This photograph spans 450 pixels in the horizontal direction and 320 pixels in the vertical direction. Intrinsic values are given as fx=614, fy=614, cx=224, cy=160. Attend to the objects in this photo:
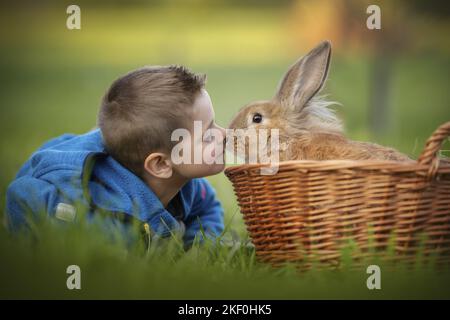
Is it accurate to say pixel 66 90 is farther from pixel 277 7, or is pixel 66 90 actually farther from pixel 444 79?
pixel 444 79

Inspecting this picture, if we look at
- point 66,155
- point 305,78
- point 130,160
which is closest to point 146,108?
point 130,160

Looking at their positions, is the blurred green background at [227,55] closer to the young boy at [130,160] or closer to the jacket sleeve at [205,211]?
the jacket sleeve at [205,211]

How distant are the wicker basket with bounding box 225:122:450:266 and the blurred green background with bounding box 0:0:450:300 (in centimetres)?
171

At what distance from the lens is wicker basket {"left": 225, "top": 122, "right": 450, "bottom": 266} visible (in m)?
2.13

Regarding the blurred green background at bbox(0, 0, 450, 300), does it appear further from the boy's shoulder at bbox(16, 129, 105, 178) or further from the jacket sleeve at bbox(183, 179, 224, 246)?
the boy's shoulder at bbox(16, 129, 105, 178)

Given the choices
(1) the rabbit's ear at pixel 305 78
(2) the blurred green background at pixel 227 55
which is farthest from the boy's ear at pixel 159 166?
(2) the blurred green background at pixel 227 55

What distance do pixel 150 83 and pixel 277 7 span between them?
292cm

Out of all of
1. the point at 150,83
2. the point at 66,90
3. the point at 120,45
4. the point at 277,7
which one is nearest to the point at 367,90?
the point at 277,7

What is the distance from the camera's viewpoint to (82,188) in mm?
2574

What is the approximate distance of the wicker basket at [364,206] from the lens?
6.98 ft

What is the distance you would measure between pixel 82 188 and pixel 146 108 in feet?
1.43

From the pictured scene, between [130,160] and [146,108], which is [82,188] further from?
[146,108]

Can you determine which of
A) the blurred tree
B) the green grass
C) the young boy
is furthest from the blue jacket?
the blurred tree
